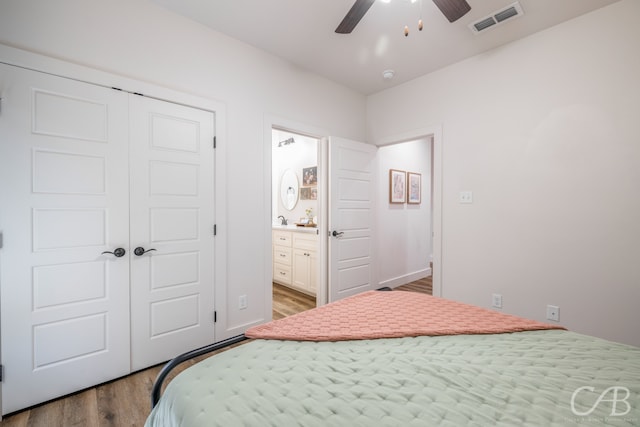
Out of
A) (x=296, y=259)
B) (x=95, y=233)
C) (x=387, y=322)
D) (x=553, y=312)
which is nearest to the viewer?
(x=387, y=322)

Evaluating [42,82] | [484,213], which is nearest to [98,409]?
[42,82]

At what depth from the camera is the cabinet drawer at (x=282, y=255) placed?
4090 millimetres

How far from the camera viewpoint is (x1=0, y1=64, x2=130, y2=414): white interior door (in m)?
1.62

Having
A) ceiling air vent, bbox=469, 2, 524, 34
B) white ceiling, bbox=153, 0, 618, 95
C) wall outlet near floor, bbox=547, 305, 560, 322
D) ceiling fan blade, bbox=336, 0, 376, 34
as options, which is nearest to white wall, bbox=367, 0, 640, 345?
wall outlet near floor, bbox=547, 305, 560, 322

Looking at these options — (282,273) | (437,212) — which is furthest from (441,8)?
(282,273)

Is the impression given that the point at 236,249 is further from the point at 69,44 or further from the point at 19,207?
the point at 69,44

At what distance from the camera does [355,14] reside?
1738mm

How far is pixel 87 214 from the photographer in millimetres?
1836

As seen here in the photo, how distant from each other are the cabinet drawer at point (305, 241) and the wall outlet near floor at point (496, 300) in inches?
77.8

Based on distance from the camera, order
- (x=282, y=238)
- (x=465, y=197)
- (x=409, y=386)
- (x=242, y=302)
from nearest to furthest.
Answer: (x=409, y=386), (x=242, y=302), (x=465, y=197), (x=282, y=238)

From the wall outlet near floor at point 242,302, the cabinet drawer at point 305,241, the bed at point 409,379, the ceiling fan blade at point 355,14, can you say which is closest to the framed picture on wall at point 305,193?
the cabinet drawer at point 305,241

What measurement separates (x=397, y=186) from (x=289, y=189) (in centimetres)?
191

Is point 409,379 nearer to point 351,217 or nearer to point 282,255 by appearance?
→ point 351,217

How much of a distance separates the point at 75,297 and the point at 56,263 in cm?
25
